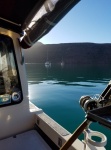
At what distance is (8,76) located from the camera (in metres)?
3.43

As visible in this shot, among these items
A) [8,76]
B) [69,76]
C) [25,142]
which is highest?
[8,76]

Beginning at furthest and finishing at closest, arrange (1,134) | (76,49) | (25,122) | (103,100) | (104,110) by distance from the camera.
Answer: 1. (76,49)
2. (25,122)
3. (1,134)
4. (103,100)
5. (104,110)

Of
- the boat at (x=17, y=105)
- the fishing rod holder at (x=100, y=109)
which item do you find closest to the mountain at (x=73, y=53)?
the boat at (x=17, y=105)

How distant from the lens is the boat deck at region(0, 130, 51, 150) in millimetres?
3139

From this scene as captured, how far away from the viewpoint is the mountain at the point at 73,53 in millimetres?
107750

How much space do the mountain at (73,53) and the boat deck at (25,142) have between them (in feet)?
334

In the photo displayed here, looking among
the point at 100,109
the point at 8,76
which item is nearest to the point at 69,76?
the point at 8,76

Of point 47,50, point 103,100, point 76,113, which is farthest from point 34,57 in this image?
point 103,100

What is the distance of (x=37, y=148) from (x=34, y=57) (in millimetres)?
121321

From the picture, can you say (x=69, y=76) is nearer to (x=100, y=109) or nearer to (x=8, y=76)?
(x=8, y=76)

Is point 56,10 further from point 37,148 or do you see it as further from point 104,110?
point 37,148

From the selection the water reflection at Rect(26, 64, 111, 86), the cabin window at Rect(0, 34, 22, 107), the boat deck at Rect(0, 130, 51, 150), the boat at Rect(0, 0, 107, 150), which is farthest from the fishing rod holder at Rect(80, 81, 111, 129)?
the water reflection at Rect(26, 64, 111, 86)

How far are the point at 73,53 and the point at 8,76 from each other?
11307 centimetres

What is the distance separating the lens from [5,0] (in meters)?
2.25
